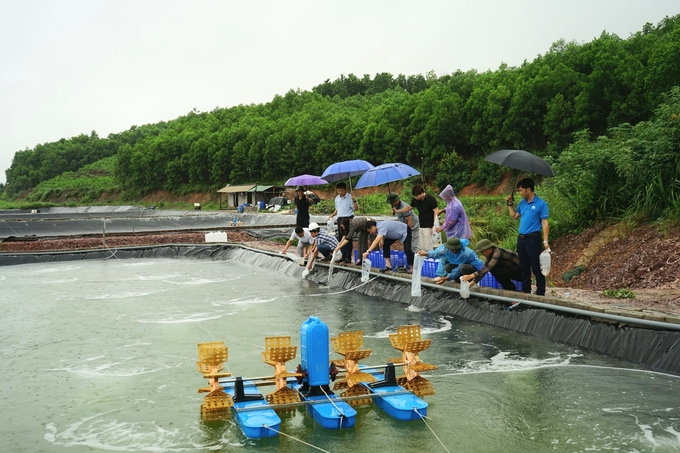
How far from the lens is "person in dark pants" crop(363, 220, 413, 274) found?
1080 centimetres

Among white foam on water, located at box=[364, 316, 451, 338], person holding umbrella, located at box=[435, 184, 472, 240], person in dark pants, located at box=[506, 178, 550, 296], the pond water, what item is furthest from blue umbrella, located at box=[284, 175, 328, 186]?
person in dark pants, located at box=[506, 178, 550, 296]

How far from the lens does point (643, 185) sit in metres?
11.5

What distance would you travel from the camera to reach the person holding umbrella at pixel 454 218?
9773 mm

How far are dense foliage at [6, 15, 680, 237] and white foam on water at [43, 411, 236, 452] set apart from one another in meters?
9.03

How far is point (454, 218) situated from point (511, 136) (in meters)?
33.9

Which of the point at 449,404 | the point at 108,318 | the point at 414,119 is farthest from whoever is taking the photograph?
the point at 414,119

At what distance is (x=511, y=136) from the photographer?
41.8m

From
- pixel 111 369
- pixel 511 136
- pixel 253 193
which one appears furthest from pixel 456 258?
pixel 253 193

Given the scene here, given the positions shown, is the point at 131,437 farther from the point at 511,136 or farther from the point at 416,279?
the point at 511,136

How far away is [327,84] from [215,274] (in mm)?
101592

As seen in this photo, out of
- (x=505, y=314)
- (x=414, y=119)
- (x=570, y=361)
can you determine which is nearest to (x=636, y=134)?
(x=505, y=314)

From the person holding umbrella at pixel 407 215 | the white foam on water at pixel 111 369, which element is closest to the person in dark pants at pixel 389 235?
the person holding umbrella at pixel 407 215

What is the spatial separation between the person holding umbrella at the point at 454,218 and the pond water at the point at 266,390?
1.35 metres

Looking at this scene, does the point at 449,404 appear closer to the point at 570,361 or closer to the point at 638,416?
the point at 638,416
